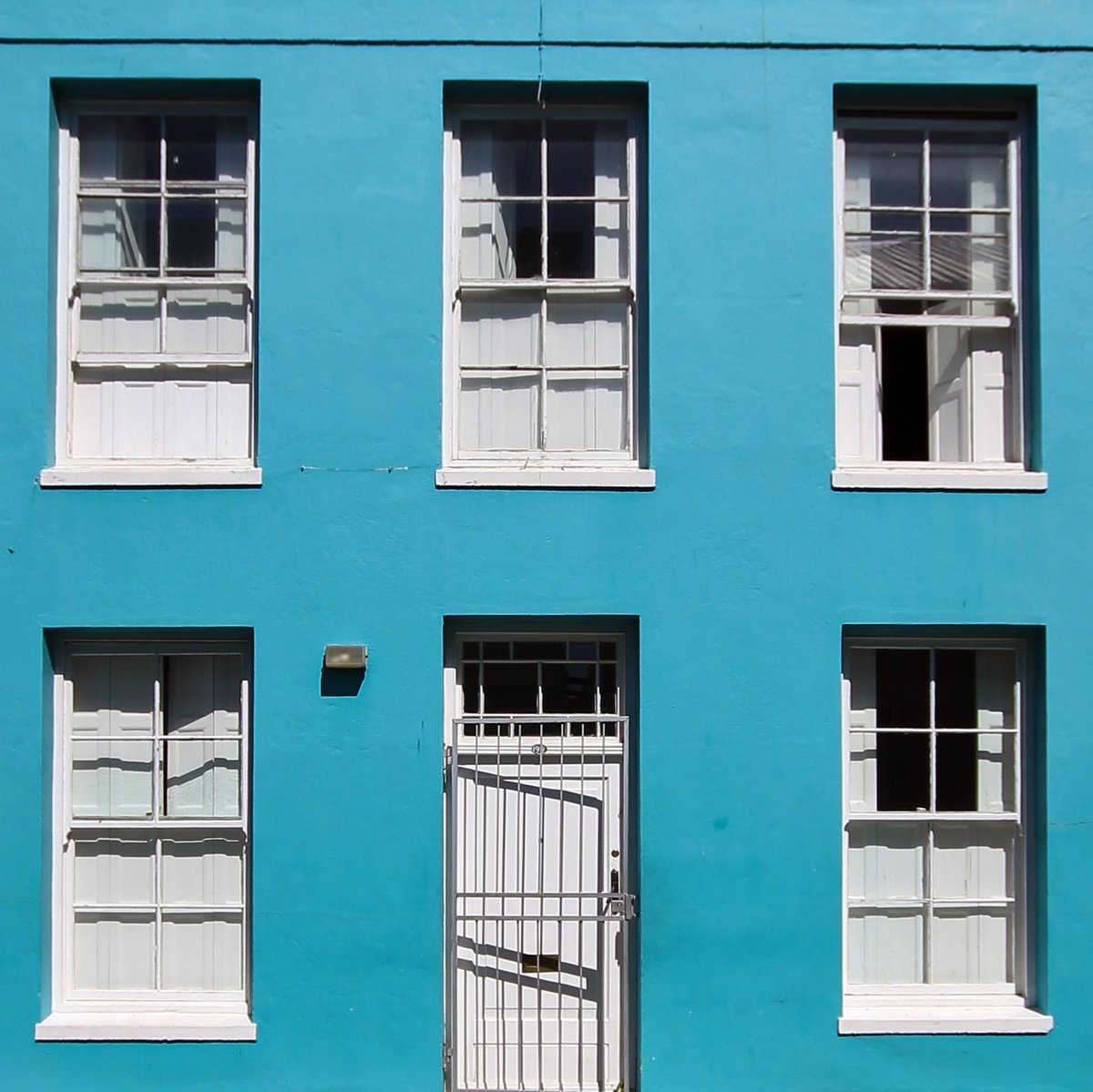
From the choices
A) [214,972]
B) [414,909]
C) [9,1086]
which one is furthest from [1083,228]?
[9,1086]

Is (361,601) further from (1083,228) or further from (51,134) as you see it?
(1083,228)

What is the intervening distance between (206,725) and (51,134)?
351 cm

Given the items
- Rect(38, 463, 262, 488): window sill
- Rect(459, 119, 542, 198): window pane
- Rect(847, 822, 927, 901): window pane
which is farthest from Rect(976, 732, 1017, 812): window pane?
Rect(38, 463, 262, 488): window sill

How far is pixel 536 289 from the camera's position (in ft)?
22.5

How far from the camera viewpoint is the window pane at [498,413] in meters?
6.82

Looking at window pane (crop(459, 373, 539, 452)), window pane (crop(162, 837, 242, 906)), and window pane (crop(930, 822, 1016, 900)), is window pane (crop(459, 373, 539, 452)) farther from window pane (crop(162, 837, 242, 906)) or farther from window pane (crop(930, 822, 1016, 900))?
window pane (crop(930, 822, 1016, 900))

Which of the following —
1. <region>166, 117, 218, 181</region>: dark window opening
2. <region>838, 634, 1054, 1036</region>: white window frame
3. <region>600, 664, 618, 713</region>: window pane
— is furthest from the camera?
<region>166, 117, 218, 181</region>: dark window opening

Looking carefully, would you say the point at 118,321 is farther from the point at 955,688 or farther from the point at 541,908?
the point at 955,688

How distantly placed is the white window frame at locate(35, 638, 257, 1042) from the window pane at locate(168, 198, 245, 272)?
224 cm

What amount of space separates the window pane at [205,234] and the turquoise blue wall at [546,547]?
0.37 meters

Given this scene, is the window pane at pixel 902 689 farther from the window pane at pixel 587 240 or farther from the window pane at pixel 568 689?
the window pane at pixel 587 240

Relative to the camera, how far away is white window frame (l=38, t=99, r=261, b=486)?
668 cm

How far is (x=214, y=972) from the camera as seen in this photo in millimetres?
6602

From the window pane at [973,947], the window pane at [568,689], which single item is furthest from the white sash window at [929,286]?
the window pane at [973,947]
